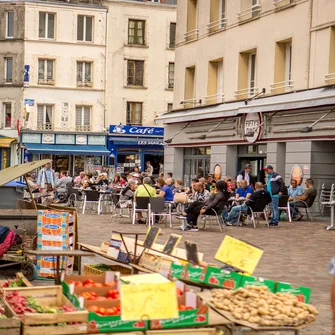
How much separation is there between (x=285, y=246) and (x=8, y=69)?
38.6 m

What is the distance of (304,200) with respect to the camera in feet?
82.6

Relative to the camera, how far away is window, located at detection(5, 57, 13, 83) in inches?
2088

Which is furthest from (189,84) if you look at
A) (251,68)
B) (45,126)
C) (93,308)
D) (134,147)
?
(93,308)

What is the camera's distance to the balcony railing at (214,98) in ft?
108

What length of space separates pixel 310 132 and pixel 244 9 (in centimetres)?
703

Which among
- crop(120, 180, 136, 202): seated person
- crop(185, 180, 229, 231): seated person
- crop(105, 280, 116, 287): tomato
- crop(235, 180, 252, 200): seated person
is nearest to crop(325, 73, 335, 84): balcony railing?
crop(235, 180, 252, 200): seated person

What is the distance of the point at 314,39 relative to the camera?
26.4m

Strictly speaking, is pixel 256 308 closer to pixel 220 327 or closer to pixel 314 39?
pixel 220 327

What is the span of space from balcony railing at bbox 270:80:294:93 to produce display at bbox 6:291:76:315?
2126 cm

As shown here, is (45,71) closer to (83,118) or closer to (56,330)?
(83,118)

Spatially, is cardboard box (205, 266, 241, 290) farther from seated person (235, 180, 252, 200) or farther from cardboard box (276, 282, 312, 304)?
seated person (235, 180, 252, 200)

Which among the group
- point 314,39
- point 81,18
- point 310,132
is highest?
point 81,18

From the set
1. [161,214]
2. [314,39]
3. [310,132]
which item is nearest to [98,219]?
[161,214]

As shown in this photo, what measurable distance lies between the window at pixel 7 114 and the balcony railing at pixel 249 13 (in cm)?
2551
